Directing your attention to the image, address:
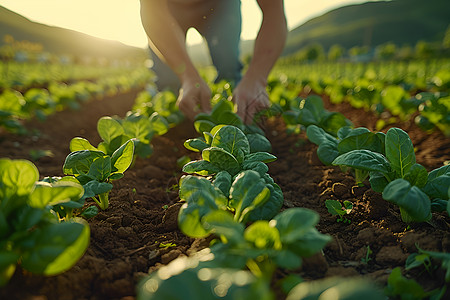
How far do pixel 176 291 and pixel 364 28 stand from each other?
A: 11078 centimetres

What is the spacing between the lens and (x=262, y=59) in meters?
2.90

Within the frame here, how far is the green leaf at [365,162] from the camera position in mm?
1339

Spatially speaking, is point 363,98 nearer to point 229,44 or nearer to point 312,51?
point 229,44

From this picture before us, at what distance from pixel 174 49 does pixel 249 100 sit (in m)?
0.88

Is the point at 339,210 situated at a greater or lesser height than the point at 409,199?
lesser

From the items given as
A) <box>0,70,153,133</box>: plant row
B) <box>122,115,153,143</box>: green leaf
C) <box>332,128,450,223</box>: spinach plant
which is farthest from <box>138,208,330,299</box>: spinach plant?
<box>0,70,153,133</box>: plant row

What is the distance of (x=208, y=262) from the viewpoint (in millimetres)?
837

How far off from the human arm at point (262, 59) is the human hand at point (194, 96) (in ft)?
0.96

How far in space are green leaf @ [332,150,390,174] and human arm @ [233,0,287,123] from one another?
1.37m

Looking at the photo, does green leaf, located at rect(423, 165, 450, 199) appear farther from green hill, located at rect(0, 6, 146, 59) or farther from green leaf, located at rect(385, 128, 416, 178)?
green hill, located at rect(0, 6, 146, 59)

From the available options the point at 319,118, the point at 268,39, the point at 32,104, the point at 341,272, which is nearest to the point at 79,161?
the point at 341,272

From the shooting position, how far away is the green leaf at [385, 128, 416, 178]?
1.40 meters

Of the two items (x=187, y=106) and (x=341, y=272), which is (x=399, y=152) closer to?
(x=341, y=272)

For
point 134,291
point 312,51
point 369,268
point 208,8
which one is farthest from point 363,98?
point 312,51
